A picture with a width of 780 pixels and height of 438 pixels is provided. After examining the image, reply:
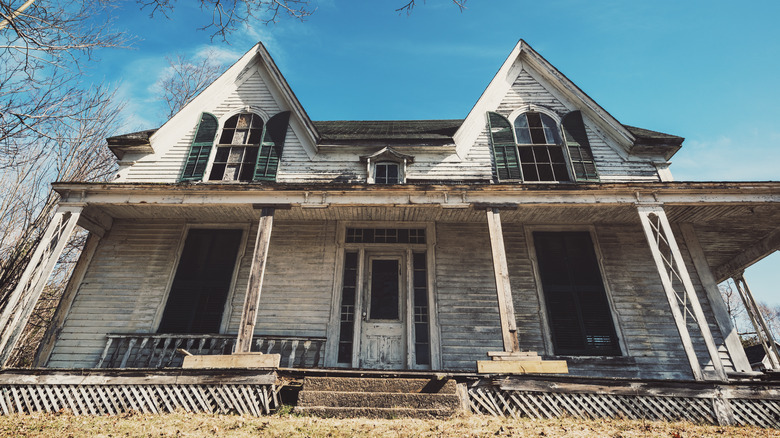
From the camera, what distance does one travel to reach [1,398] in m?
5.13

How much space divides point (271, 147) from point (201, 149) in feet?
5.56

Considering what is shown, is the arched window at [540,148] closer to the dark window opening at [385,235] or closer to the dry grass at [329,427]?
the dark window opening at [385,235]

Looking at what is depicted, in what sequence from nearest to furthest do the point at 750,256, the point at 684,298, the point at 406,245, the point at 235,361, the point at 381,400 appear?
the point at 381,400 < the point at 235,361 < the point at 684,298 < the point at 406,245 < the point at 750,256

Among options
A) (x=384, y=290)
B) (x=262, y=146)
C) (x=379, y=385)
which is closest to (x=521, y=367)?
(x=379, y=385)

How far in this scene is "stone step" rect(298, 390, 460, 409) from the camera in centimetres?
443

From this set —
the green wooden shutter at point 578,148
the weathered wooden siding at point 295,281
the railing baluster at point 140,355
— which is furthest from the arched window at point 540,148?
the railing baluster at point 140,355

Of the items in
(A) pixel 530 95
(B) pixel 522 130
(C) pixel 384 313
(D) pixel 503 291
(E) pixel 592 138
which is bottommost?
(D) pixel 503 291

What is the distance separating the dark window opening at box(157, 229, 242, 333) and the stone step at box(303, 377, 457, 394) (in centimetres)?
354

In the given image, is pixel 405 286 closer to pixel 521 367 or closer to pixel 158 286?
pixel 521 367

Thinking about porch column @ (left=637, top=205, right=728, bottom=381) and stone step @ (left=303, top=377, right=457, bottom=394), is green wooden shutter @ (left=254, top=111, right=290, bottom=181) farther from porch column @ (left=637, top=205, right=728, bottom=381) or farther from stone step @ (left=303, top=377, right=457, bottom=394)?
porch column @ (left=637, top=205, right=728, bottom=381)

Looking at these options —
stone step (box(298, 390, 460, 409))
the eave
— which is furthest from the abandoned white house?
stone step (box(298, 390, 460, 409))

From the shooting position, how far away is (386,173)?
28.8 feet

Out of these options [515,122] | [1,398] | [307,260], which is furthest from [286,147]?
[1,398]

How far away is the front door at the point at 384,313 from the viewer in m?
7.11
